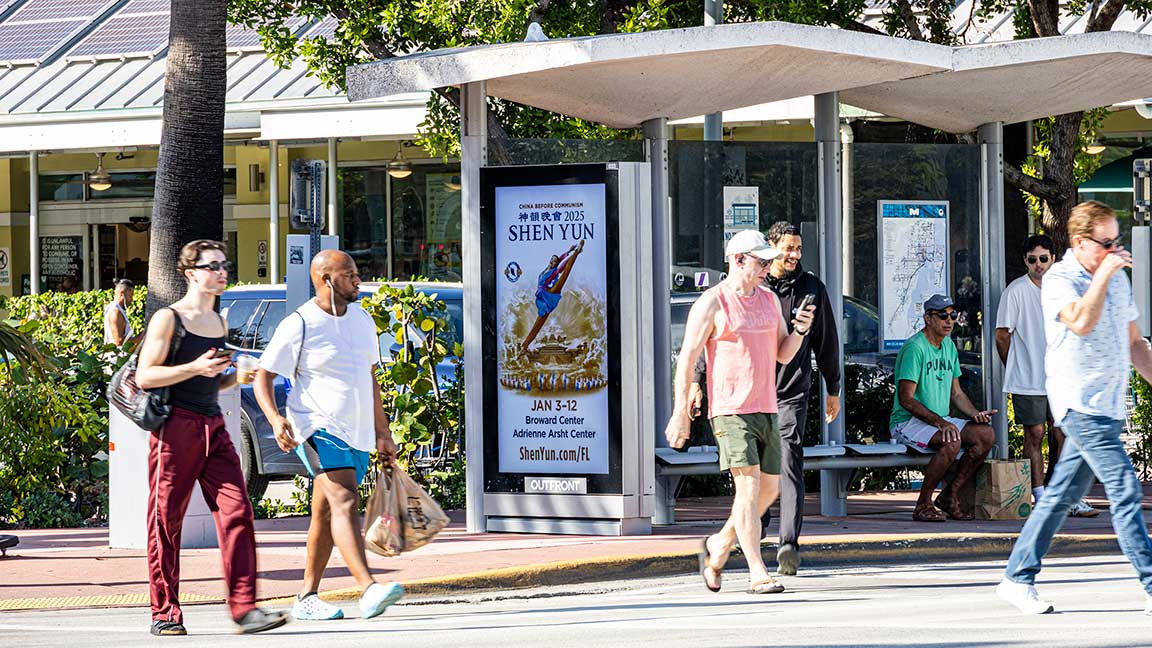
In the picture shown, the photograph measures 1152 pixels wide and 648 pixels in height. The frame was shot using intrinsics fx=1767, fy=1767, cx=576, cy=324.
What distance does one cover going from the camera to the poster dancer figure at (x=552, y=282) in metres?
11.4

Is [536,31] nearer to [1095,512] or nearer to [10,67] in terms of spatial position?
[1095,512]

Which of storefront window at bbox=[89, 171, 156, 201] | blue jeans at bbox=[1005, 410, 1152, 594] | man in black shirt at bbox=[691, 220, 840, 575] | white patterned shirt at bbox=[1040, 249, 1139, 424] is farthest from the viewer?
storefront window at bbox=[89, 171, 156, 201]

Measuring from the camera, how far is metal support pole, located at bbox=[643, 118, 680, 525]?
39.3 ft

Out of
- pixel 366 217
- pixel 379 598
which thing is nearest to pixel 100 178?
pixel 366 217

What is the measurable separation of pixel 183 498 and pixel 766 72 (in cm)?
523

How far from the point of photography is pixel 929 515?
1216cm

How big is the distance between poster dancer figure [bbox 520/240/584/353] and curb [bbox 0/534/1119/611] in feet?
6.52

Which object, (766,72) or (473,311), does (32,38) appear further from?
(766,72)

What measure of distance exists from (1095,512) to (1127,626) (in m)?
4.92

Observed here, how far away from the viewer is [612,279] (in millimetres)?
11234

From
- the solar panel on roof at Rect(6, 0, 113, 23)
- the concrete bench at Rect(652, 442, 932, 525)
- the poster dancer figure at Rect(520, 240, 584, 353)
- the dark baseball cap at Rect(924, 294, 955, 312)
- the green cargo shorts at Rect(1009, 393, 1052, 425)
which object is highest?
the solar panel on roof at Rect(6, 0, 113, 23)

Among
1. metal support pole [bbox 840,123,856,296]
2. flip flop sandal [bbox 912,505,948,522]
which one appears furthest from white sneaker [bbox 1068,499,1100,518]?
metal support pole [bbox 840,123,856,296]

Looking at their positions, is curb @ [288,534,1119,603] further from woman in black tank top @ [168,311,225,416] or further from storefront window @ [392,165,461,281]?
storefront window @ [392,165,461,281]

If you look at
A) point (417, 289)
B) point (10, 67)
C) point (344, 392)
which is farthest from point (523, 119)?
point (10, 67)
